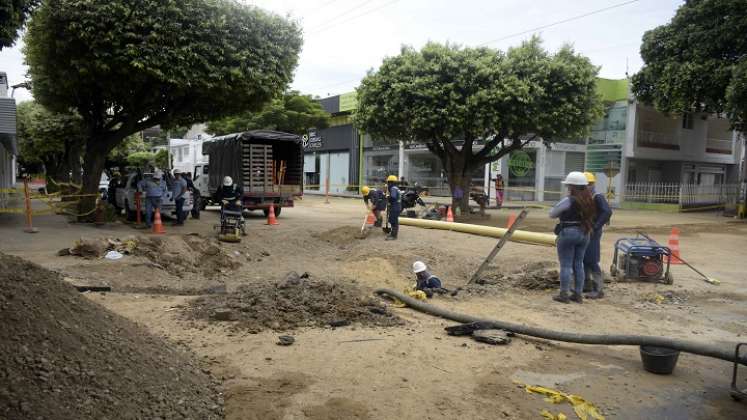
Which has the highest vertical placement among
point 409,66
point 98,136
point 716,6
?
point 716,6

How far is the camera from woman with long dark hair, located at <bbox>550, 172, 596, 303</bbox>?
7430 millimetres

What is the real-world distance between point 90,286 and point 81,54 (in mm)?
8377

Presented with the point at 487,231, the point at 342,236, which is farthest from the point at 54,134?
the point at 487,231

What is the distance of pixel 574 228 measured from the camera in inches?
293

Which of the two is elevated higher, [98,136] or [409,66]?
[409,66]

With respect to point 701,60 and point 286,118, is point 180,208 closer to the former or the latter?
point 701,60

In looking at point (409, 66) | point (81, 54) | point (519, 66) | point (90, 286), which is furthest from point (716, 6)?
point (90, 286)

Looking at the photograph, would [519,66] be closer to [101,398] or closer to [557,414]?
[557,414]

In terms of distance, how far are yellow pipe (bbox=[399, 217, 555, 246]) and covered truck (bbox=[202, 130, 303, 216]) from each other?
5.88 meters

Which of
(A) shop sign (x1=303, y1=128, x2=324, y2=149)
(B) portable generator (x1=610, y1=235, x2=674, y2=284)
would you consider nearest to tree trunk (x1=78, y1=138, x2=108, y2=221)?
(B) portable generator (x1=610, y1=235, x2=674, y2=284)

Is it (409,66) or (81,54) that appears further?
(409,66)

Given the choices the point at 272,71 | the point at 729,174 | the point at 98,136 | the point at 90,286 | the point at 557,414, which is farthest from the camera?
the point at 729,174

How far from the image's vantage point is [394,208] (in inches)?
510

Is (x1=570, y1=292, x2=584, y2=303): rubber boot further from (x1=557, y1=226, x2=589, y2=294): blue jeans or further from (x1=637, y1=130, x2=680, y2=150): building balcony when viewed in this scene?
(x1=637, y1=130, x2=680, y2=150): building balcony
